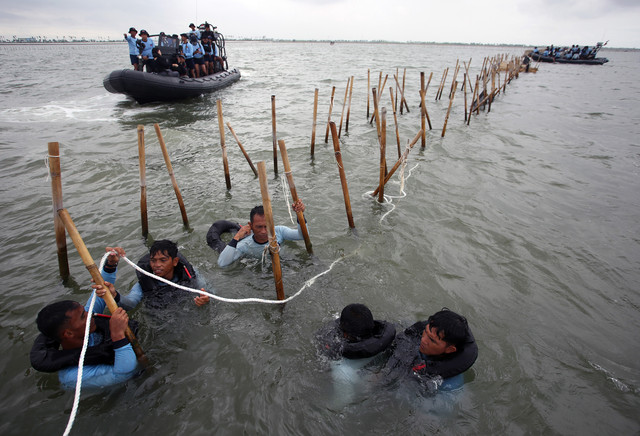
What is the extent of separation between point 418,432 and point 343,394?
789 mm

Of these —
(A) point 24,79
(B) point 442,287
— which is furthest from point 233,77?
(B) point 442,287

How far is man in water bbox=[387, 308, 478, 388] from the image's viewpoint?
2.79 metres

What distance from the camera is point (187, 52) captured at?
17688mm

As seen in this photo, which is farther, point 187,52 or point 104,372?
point 187,52

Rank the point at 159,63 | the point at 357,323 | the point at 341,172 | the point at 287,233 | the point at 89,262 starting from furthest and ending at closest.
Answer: the point at 159,63, the point at 341,172, the point at 287,233, the point at 357,323, the point at 89,262

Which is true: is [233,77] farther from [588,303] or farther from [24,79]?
[588,303]

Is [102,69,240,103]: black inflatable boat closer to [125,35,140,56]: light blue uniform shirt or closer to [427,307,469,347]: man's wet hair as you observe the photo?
[125,35,140,56]: light blue uniform shirt

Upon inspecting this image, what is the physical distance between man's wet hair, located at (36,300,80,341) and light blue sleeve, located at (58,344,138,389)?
49cm

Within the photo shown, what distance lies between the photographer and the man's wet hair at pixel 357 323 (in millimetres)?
3072

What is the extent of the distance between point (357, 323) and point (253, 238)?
7.92 feet

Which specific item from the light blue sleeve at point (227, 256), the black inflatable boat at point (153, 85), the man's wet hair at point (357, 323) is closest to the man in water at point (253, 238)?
the light blue sleeve at point (227, 256)

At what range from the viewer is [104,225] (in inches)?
245

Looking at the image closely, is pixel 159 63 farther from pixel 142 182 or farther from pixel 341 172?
pixel 341 172

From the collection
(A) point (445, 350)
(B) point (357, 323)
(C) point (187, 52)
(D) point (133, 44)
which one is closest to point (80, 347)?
(B) point (357, 323)
